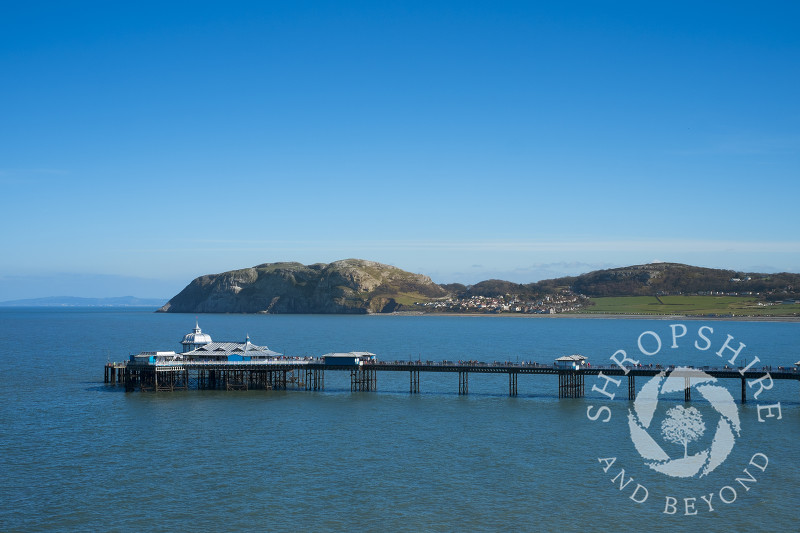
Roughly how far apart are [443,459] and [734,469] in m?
21.1

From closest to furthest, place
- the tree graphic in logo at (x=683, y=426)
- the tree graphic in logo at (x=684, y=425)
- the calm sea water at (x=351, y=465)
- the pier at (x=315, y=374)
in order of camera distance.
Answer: the calm sea water at (x=351, y=465)
the tree graphic in logo at (x=684, y=425)
the tree graphic in logo at (x=683, y=426)
the pier at (x=315, y=374)

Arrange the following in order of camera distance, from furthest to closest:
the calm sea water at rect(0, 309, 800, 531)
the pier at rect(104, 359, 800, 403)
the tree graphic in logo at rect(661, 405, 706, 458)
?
the pier at rect(104, 359, 800, 403), the tree graphic in logo at rect(661, 405, 706, 458), the calm sea water at rect(0, 309, 800, 531)

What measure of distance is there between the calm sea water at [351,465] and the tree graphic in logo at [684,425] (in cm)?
142

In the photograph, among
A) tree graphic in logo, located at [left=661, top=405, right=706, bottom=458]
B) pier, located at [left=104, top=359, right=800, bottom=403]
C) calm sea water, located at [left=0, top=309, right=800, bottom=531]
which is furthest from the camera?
pier, located at [left=104, top=359, right=800, bottom=403]

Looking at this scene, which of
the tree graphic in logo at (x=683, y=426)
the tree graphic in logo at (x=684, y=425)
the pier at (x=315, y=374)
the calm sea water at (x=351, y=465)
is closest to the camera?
the calm sea water at (x=351, y=465)

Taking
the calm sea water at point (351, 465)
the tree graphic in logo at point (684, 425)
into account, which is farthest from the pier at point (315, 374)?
the calm sea water at point (351, 465)

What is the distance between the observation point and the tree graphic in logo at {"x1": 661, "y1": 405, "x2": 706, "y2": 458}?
64062 millimetres

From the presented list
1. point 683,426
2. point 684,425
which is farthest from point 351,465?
point 684,425

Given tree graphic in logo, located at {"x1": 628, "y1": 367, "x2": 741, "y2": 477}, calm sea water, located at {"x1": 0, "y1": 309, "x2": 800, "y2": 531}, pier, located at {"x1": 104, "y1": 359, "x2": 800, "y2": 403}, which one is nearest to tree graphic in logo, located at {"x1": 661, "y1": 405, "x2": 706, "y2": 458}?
tree graphic in logo, located at {"x1": 628, "y1": 367, "x2": 741, "y2": 477}

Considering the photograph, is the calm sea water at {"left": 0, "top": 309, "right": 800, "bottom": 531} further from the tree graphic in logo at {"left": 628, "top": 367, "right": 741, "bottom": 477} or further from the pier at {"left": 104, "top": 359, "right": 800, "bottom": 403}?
the pier at {"left": 104, "top": 359, "right": 800, "bottom": 403}

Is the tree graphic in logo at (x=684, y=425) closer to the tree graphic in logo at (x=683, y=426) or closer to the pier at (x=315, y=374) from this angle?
the tree graphic in logo at (x=683, y=426)

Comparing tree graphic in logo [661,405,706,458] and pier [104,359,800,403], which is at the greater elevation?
pier [104,359,800,403]

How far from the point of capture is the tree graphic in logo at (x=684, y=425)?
55.3 meters

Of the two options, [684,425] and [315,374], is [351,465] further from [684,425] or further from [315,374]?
[315,374]
